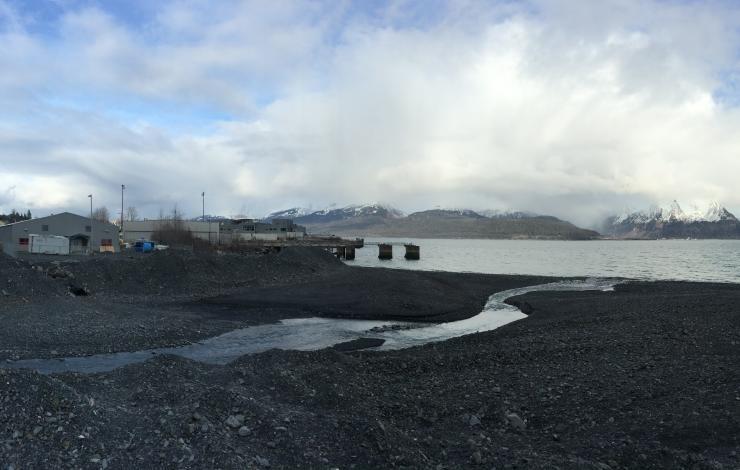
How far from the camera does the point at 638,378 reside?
46.9 feet

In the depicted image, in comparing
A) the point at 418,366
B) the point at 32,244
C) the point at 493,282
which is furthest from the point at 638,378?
the point at 32,244

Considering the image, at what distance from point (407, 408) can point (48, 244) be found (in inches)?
2463

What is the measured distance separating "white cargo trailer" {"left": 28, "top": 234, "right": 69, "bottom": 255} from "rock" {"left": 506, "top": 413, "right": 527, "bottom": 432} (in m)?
63.4

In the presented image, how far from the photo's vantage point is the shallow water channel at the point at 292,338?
57.8ft

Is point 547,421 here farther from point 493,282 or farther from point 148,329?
point 493,282

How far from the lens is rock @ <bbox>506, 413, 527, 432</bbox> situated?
35.1ft

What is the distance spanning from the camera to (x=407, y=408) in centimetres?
1164

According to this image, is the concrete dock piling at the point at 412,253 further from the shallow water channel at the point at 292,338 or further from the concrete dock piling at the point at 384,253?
the shallow water channel at the point at 292,338

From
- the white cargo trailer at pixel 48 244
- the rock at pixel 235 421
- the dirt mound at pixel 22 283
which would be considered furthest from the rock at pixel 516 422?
the white cargo trailer at pixel 48 244

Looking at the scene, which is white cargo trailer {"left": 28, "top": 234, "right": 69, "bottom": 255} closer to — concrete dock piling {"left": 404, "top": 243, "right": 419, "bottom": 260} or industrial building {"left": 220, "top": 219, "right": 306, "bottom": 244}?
industrial building {"left": 220, "top": 219, "right": 306, "bottom": 244}

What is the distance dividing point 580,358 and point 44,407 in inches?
598

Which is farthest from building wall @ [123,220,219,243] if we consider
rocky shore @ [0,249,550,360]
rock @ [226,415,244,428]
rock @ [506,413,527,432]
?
rock @ [506,413,527,432]

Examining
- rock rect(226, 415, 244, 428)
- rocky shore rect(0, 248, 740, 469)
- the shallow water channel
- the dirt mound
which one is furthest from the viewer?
the dirt mound

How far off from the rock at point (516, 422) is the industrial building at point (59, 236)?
206 feet
